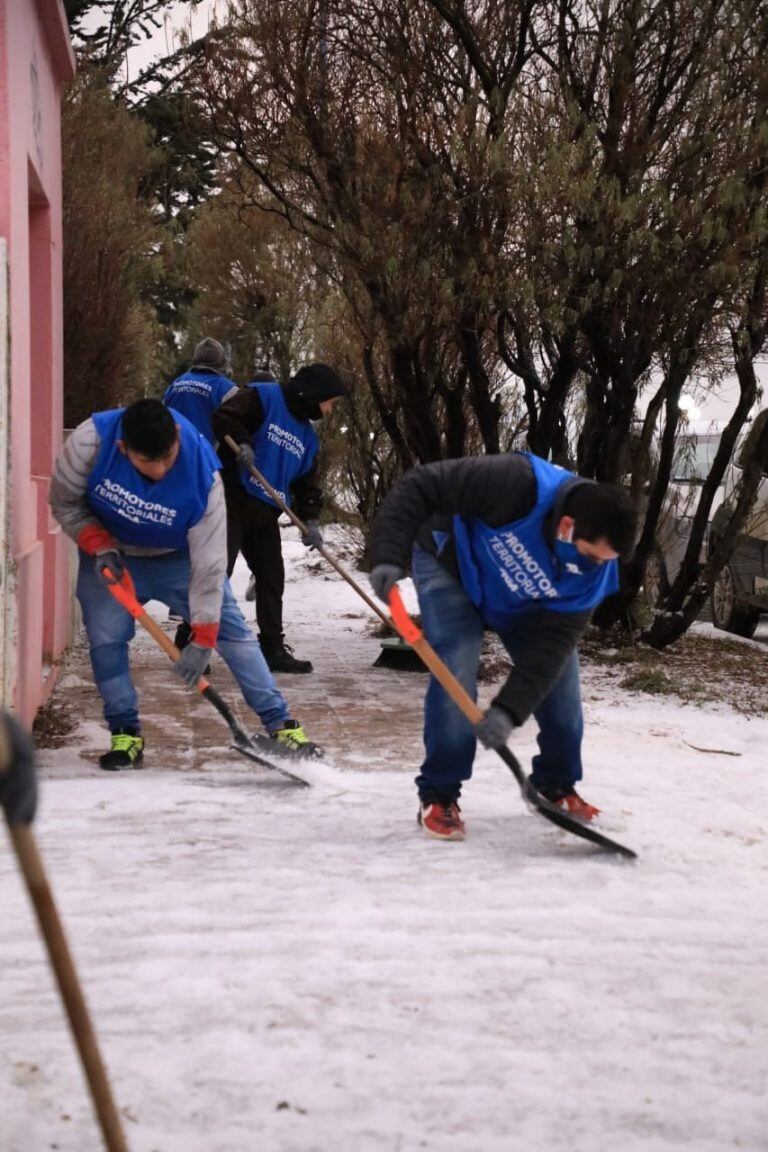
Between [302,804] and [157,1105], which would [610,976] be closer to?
[157,1105]

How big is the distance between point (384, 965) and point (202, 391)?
4807 mm

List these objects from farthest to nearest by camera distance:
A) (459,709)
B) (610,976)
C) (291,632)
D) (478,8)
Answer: (291,632) → (478,8) → (459,709) → (610,976)

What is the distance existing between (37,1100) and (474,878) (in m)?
1.66

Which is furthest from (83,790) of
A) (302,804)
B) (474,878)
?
(474,878)

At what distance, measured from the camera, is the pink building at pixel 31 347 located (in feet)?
15.9

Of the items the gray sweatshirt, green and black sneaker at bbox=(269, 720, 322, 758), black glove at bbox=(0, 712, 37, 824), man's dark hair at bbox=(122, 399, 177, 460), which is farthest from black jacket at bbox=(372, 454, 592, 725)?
black glove at bbox=(0, 712, 37, 824)

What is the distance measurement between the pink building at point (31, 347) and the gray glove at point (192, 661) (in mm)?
649

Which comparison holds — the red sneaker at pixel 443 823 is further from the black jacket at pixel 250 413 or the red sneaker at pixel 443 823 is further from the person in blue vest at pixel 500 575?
the black jacket at pixel 250 413

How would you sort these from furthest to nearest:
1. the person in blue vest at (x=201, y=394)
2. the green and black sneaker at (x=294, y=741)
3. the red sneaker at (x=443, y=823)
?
the person in blue vest at (x=201, y=394) < the green and black sneaker at (x=294, y=741) < the red sneaker at (x=443, y=823)

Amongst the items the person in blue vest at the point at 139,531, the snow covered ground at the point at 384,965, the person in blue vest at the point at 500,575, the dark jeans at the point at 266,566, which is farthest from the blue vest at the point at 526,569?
the dark jeans at the point at 266,566

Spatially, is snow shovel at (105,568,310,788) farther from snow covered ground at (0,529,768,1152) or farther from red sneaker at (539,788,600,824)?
red sneaker at (539,788,600,824)

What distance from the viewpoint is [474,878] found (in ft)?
12.7

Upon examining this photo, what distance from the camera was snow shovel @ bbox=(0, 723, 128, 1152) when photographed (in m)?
1.41

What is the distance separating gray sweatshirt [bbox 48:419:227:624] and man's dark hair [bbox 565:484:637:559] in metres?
1.61
